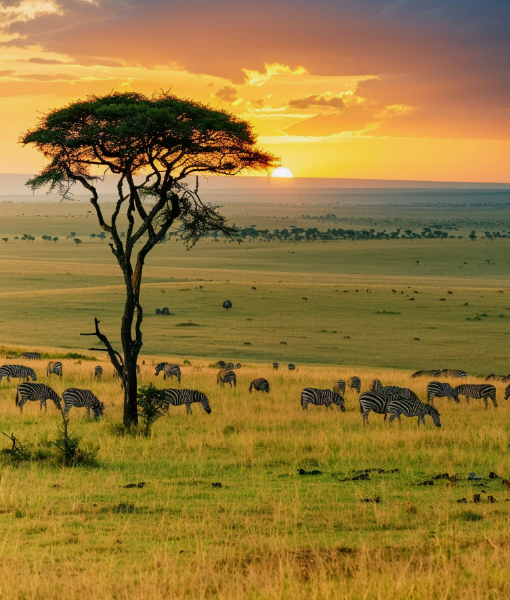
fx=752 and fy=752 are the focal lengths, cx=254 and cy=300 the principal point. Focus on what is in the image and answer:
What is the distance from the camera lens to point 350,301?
221 ft

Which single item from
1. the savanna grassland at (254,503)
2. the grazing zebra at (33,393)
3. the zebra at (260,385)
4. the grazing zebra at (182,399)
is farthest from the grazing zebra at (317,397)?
the grazing zebra at (33,393)

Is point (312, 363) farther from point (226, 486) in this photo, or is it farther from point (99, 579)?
point (99, 579)

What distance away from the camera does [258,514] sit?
1023 cm

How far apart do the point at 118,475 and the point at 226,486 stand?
2.04 meters

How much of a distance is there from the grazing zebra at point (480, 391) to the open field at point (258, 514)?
172 inches

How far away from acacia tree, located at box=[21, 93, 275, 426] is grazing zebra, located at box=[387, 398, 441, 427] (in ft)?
21.1

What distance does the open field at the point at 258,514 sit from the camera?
7.15m

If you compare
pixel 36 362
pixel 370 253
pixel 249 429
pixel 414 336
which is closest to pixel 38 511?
pixel 249 429

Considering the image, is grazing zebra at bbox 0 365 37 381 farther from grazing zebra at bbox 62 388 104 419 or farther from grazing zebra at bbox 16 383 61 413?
grazing zebra at bbox 62 388 104 419

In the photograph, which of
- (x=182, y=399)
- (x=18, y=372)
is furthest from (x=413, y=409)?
(x=18, y=372)

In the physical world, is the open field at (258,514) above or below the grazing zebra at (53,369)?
above

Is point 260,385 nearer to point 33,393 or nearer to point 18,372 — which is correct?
point 33,393

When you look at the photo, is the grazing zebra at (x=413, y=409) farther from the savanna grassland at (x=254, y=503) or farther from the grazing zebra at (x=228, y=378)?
the grazing zebra at (x=228, y=378)

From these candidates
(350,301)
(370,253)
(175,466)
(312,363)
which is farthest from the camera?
(370,253)
